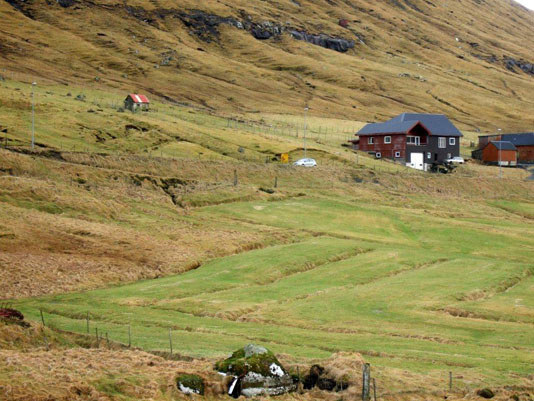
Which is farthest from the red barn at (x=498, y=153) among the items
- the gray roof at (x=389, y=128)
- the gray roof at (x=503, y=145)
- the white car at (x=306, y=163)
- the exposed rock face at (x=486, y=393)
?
the exposed rock face at (x=486, y=393)

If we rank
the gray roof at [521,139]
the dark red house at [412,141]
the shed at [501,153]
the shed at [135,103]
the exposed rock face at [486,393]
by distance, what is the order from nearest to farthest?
the exposed rock face at [486,393]
the dark red house at [412,141]
the shed at [135,103]
the shed at [501,153]
the gray roof at [521,139]

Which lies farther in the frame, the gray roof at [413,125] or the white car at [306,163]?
the gray roof at [413,125]

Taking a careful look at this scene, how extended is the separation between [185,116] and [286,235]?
83.8 metres

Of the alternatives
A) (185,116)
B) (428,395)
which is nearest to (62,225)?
(428,395)

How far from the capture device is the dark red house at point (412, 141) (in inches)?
5753

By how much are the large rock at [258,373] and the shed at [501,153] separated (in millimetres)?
136151

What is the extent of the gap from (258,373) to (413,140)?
122 m

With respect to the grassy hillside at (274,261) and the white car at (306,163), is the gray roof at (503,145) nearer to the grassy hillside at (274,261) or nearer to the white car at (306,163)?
the grassy hillside at (274,261)

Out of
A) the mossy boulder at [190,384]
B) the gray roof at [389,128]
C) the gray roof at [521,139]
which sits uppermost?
the gray roof at [389,128]

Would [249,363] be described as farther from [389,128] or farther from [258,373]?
[389,128]

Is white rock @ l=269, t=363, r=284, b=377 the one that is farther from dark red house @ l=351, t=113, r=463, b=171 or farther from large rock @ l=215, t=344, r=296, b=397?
dark red house @ l=351, t=113, r=463, b=171

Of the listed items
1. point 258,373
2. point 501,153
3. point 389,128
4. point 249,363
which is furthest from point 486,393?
point 501,153

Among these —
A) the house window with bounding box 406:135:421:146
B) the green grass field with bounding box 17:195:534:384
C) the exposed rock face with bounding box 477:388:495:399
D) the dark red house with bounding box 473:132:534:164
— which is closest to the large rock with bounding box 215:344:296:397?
the green grass field with bounding box 17:195:534:384

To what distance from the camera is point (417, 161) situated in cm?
14662
